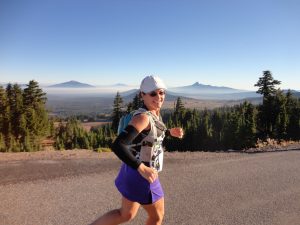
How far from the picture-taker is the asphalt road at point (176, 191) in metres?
6.08

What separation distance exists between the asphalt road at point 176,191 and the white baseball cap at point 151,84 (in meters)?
2.99

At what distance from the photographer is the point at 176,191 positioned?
774cm

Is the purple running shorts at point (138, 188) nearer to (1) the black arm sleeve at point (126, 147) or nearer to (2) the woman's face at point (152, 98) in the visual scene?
(1) the black arm sleeve at point (126, 147)

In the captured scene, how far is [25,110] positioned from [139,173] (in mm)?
46093

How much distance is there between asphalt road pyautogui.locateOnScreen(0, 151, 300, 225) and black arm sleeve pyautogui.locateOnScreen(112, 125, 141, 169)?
2.87 metres

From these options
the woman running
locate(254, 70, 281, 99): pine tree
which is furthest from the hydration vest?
locate(254, 70, 281, 99): pine tree

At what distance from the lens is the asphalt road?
20.0 feet

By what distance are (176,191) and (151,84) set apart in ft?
15.4

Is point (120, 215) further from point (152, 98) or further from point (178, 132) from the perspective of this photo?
point (152, 98)

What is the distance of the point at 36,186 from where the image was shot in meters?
7.82

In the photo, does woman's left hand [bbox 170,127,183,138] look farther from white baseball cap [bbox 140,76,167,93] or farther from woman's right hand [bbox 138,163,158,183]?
woman's right hand [bbox 138,163,158,183]

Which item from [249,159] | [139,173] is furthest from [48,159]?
[139,173]

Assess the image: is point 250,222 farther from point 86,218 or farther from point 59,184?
point 59,184

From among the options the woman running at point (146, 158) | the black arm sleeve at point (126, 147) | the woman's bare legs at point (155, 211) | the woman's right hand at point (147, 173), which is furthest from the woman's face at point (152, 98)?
the woman's bare legs at point (155, 211)
